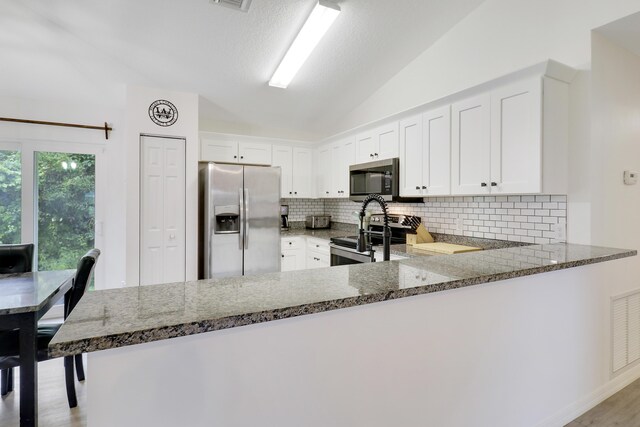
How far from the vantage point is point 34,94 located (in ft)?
11.6

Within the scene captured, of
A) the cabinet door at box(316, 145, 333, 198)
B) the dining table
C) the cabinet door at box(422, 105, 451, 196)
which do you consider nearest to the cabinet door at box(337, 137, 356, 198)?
the cabinet door at box(316, 145, 333, 198)

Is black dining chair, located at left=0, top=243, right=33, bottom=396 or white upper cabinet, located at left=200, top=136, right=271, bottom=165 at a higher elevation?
white upper cabinet, located at left=200, top=136, right=271, bottom=165

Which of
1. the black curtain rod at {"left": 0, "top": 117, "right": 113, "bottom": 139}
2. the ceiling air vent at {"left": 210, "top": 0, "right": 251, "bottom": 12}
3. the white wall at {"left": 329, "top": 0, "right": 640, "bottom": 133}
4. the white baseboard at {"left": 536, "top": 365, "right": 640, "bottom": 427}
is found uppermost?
the ceiling air vent at {"left": 210, "top": 0, "right": 251, "bottom": 12}

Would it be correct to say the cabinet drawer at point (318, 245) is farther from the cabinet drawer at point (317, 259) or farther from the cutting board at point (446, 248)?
the cutting board at point (446, 248)

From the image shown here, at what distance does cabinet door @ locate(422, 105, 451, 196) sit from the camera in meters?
2.85

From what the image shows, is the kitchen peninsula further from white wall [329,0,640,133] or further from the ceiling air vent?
the ceiling air vent

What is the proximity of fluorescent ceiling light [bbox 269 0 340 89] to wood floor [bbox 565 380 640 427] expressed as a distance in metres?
3.17

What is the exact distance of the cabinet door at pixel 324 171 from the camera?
464 centimetres

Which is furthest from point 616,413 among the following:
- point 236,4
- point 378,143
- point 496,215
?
point 236,4

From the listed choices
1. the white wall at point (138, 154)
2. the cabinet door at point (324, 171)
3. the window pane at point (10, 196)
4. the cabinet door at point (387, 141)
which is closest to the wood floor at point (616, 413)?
the cabinet door at point (387, 141)

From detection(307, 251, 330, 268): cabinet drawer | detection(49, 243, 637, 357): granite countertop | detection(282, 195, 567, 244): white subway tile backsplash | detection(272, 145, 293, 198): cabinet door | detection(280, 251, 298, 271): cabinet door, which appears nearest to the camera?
detection(49, 243, 637, 357): granite countertop

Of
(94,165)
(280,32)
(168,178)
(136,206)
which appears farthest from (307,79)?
(94,165)

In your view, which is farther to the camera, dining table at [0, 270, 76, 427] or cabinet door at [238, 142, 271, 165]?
cabinet door at [238, 142, 271, 165]

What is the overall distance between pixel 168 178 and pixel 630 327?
4.24m
